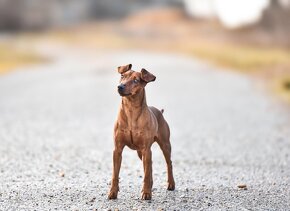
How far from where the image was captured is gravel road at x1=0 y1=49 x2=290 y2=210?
263 inches

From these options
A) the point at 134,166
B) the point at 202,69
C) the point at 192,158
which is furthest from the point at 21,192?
the point at 202,69

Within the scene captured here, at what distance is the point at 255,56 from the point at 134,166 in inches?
888

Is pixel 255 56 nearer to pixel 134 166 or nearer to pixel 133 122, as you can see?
pixel 134 166

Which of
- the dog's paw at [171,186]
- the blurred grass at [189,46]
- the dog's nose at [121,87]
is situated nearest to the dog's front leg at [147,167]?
the dog's paw at [171,186]

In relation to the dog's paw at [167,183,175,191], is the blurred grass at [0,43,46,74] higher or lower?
higher

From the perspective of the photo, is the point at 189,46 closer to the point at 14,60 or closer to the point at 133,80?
the point at 14,60

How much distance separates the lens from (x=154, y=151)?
10.2m

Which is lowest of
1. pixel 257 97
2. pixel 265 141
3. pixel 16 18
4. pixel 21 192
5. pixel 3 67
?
pixel 21 192

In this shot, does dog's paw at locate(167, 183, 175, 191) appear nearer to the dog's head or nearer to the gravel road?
the gravel road

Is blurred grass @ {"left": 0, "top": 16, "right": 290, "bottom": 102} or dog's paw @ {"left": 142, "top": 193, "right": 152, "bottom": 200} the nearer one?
dog's paw @ {"left": 142, "top": 193, "right": 152, "bottom": 200}

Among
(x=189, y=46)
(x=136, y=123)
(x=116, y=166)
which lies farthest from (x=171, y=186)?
(x=189, y=46)

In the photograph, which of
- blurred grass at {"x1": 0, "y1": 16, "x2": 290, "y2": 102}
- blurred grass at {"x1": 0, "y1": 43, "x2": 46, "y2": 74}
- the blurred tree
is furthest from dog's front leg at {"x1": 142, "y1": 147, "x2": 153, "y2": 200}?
the blurred tree

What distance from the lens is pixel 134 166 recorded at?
8.82 m

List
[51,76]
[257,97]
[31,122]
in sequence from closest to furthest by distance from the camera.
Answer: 1. [31,122]
2. [257,97]
3. [51,76]
